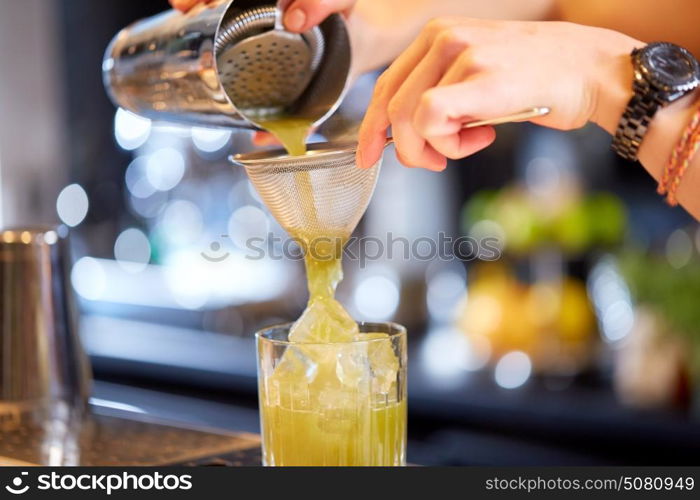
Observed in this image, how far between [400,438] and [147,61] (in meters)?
0.74

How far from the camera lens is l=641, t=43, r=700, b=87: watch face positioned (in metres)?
1.01

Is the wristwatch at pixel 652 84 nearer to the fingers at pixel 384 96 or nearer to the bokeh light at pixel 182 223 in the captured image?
the fingers at pixel 384 96

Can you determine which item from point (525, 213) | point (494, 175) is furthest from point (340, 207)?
point (494, 175)

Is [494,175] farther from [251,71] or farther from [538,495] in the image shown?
[538,495]

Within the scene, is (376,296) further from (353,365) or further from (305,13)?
(353,365)

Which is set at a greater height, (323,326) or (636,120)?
(636,120)

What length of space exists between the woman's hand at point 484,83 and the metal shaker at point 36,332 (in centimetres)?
67

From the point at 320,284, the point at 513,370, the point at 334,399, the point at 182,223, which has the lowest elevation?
the point at 513,370

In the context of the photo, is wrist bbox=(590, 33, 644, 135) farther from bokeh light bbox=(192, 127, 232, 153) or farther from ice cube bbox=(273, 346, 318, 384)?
bokeh light bbox=(192, 127, 232, 153)

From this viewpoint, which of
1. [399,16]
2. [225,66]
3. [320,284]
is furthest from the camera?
[399,16]

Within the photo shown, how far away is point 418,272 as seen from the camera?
143 inches

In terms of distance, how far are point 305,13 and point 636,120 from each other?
0.57m

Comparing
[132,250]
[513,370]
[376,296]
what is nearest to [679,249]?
[513,370]

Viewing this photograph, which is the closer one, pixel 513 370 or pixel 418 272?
pixel 513 370
